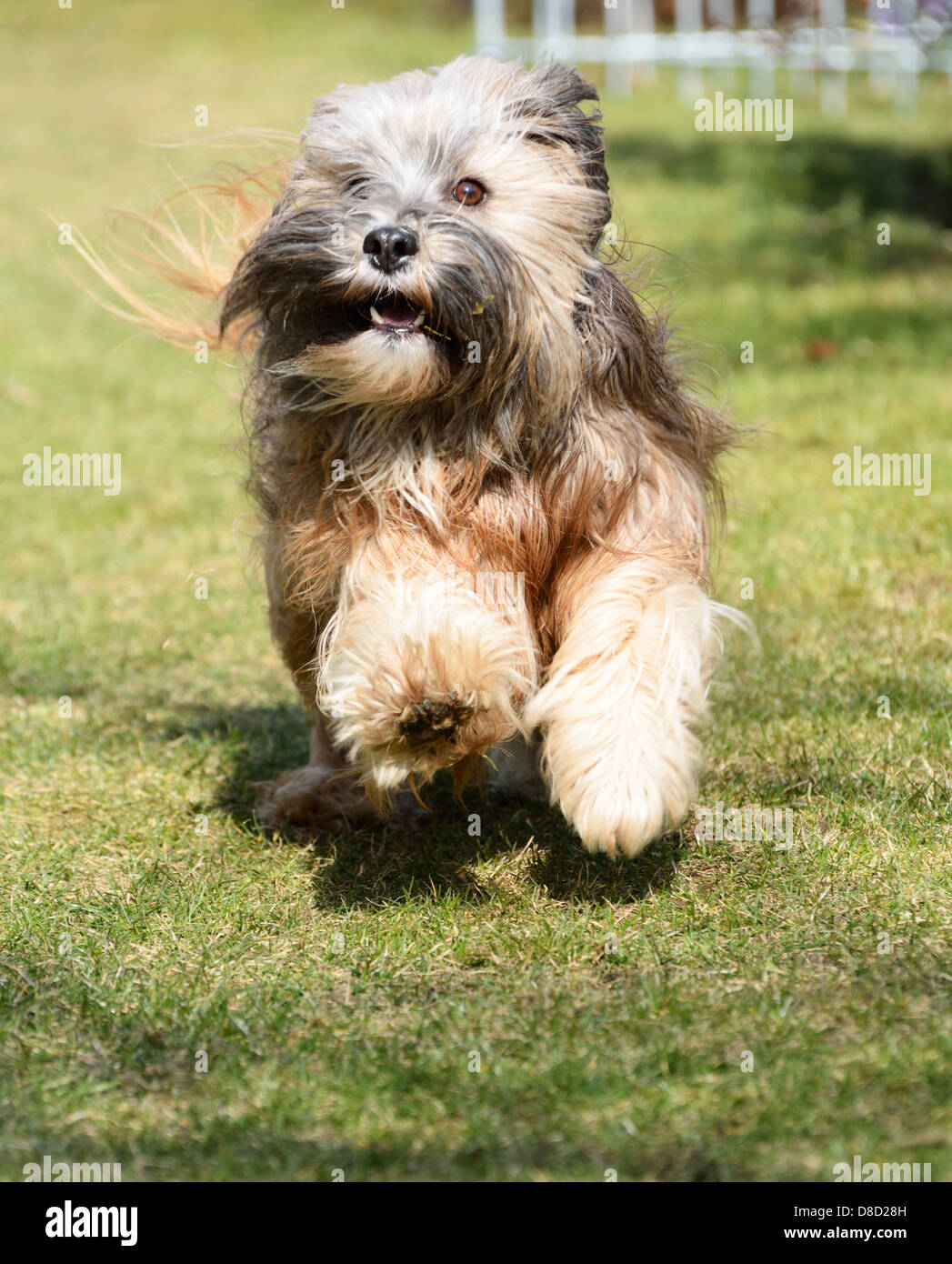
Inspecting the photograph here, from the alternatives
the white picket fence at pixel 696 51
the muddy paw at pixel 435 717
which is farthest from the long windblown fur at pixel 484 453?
the white picket fence at pixel 696 51

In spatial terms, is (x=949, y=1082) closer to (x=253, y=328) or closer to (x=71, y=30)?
(x=253, y=328)

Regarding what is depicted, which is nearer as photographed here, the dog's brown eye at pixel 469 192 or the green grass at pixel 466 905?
the green grass at pixel 466 905

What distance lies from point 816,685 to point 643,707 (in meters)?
1.65

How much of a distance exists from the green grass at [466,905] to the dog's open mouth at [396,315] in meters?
0.90

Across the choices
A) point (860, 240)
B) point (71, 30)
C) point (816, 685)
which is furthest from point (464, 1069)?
point (71, 30)

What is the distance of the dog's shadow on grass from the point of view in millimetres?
3666

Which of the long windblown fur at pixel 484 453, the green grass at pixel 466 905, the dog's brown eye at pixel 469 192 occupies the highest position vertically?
the dog's brown eye at pixel 469 192

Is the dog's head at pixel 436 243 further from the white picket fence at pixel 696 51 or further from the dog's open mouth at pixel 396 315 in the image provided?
the white picket fence at pixel 696 51

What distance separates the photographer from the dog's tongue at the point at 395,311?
10.7 ft

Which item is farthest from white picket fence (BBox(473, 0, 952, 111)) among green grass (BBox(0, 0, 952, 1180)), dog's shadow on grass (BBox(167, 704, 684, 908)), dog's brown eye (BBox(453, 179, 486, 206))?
dog's brown eye (BBox(453, 179, 486, 206))

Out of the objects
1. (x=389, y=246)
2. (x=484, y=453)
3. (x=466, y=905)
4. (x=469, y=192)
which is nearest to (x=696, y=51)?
(x=469, y=192)

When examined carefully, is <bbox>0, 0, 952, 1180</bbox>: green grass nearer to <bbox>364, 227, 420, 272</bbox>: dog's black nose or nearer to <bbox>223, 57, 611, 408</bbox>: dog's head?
<bbox>223, 57, 611, 408</bbox>: dog's head

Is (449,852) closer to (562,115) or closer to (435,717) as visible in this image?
(435,717)

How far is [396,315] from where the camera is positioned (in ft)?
10.7
